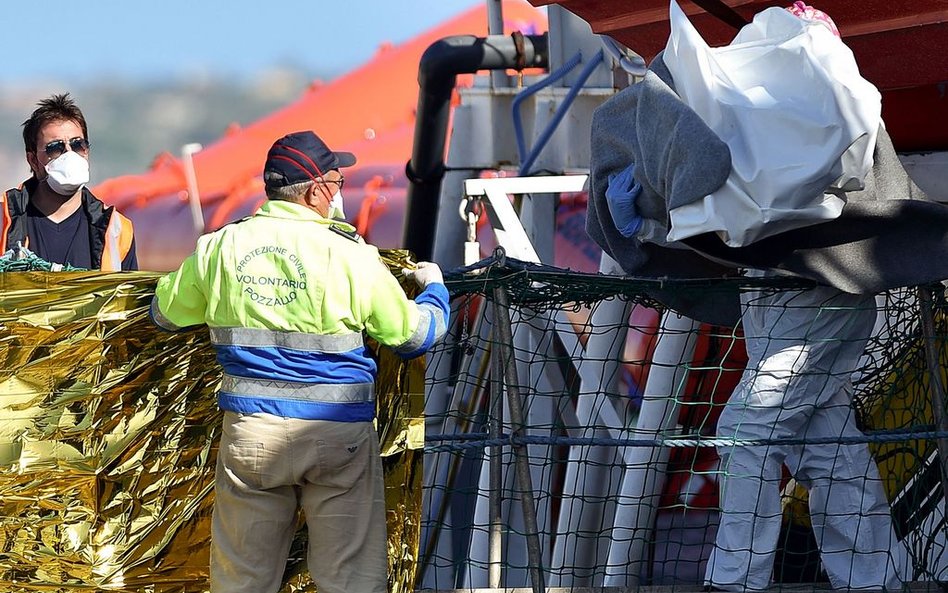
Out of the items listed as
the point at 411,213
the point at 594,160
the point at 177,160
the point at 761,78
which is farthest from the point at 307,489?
the point at 177,160

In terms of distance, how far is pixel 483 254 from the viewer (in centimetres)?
988

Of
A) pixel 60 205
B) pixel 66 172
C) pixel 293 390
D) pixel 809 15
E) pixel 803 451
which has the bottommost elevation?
pixel 803 451

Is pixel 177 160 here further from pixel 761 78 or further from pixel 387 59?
pixel 761 78

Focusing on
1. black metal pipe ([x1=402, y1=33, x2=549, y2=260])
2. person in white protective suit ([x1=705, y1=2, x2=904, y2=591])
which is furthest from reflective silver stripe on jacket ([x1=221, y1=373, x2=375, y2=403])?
black metal pipe ([x1=402, y1=33, x2=549, y2=260])

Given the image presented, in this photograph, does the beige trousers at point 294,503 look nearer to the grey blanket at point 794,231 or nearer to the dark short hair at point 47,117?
the grey blanket at point 794,231

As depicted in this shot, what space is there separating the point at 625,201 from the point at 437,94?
15.0 ft

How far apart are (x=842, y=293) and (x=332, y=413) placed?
1957mm

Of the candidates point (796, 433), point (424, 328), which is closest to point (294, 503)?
point (424, 328)

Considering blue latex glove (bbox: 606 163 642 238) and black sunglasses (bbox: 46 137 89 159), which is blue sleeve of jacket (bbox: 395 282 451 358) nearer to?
blue latex glove (bbox: 606 163 642 238)

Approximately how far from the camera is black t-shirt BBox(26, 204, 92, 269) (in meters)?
4.89

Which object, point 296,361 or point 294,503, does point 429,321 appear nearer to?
point 296,361

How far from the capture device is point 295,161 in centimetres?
386

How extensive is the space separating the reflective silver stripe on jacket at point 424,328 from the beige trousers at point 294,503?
0.91ft

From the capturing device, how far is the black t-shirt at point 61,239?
16.0 feet
